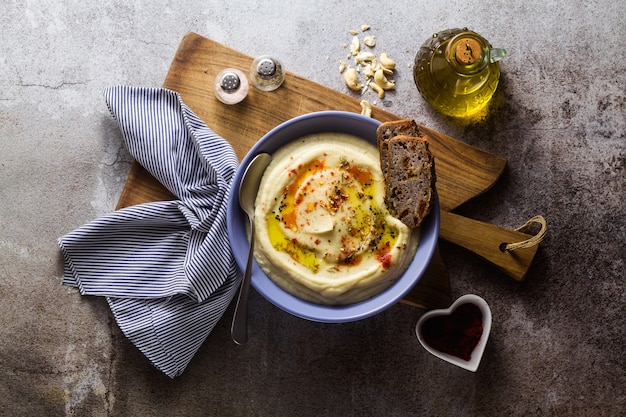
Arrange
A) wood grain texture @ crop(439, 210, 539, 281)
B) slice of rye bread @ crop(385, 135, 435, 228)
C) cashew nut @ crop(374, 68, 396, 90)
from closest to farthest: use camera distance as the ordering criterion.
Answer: slice of rye bread @ crop(385, 135, 435, 228), wood grain texture @ crop(439, 210, 539, 281), cashew nut @ crop(374, 68, 396, 90)

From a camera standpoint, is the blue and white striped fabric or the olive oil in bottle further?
the blue and white striped fabric

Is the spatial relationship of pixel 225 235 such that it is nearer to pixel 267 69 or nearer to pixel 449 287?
pixel 267 69

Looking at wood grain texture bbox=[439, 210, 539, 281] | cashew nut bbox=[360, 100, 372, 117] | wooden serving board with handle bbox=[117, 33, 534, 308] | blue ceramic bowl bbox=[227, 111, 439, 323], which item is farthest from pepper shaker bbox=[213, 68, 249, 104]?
wood grain texture bbox=[439, 210, 539, 281]

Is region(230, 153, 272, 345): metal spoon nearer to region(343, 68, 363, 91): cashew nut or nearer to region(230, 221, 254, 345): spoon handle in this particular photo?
region(230, 221, 254, 345): spoon handle

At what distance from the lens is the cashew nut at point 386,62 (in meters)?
3.18

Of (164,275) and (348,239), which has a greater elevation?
(348,239)

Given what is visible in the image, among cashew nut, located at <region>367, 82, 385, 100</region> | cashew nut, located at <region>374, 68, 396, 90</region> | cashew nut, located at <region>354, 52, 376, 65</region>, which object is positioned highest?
cashew nut, located at <region>354, 52, 376, 65</region>

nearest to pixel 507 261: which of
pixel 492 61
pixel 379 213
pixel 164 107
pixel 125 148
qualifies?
pixel 379 213

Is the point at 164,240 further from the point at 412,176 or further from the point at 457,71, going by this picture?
the point at 457,71

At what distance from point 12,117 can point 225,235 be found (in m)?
1.60

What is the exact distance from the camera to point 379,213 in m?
2.72

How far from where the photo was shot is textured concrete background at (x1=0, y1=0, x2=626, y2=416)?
319 centimetres

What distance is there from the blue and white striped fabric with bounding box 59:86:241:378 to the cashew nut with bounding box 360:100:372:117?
0.77 metres

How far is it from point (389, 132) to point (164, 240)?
139cm
